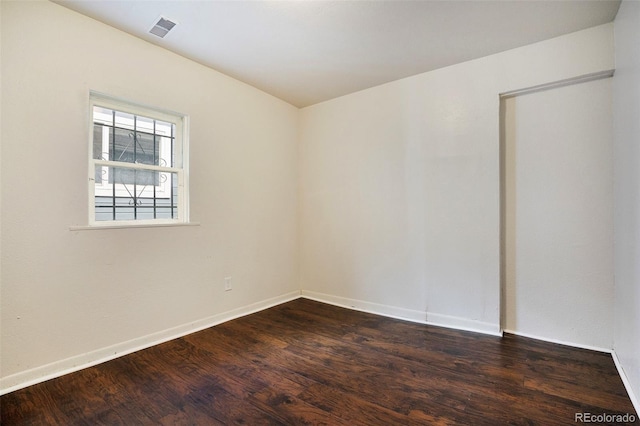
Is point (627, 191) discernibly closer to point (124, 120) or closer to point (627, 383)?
point (627, 383)

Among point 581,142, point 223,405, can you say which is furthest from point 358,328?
point 581,142

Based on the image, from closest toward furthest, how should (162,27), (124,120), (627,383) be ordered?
(627,383)
(162,27)
(124,120)

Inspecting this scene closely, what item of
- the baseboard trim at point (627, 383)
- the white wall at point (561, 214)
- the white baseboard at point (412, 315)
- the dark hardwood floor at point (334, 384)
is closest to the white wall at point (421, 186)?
the white baseboard at point (412, 315)

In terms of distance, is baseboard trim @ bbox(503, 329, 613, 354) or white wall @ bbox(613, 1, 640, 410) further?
baseboard trim @ bbox(503, 329, 613, 354)

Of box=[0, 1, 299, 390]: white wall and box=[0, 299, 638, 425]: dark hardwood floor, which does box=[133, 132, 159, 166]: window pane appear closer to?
box=[0, 1, 299, 390]: white wall

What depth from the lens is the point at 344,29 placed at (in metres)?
2.32

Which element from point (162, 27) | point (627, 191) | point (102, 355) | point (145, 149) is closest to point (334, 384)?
point (102, 355)

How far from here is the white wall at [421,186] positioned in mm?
2695

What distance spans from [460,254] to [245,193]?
2.32 meters

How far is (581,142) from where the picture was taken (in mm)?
2441

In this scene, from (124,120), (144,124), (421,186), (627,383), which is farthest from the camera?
(421,186)

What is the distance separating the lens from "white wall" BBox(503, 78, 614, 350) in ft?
7.77

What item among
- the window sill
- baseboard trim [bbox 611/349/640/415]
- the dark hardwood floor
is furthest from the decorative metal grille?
baseboard trim [bbox 611/349/640/415]

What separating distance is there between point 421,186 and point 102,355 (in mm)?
3115
